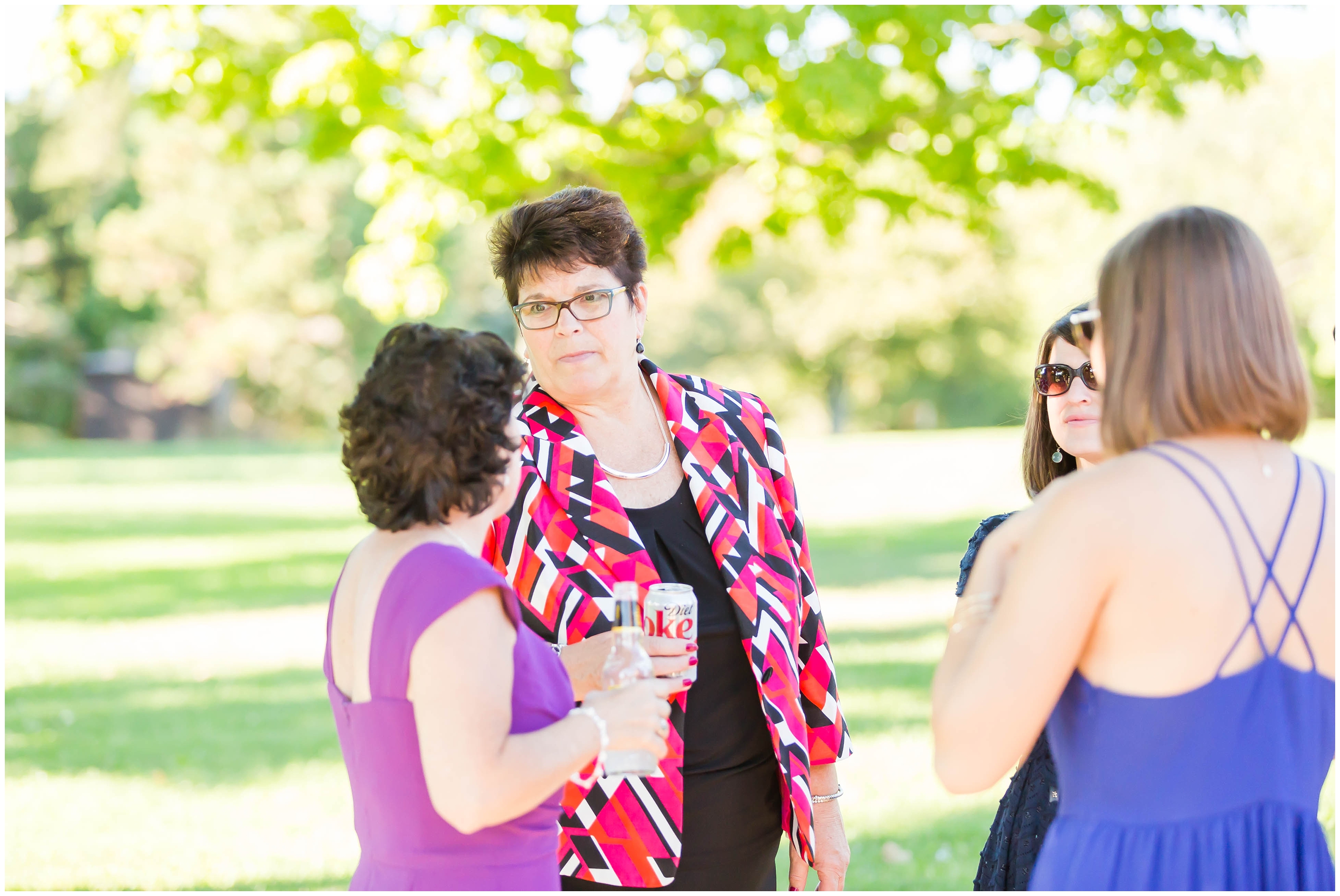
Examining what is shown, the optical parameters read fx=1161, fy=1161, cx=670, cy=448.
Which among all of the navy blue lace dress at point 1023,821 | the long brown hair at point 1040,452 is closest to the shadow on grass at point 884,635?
the long brown hair at point 1040,452

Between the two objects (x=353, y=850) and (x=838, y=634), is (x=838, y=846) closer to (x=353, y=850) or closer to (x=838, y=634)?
(x=353, y=850)

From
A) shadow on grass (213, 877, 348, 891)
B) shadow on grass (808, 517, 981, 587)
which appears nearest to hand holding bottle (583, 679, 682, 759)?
shadow on grass (213, 877, 348, 891)

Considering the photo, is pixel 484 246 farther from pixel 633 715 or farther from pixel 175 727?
pixel 633 715

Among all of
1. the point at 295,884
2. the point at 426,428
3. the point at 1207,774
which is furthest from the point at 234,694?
the point at 1207,774

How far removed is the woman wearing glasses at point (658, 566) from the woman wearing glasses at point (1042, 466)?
0.41 metres

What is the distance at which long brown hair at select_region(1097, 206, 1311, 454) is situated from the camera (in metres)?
1.83

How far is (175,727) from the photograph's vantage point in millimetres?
7859

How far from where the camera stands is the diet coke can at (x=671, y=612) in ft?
7.70

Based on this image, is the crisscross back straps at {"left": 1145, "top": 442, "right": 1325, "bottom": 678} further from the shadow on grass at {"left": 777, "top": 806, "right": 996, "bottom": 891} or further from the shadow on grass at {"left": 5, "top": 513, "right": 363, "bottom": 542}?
the shadow on grass at {"left": 5, "top": 513, "right": 363, "bottom": 542}

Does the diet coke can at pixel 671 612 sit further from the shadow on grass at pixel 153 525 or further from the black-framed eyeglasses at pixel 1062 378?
the shadow on grass at pixel 153 525

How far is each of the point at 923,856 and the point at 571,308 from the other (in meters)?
3.49

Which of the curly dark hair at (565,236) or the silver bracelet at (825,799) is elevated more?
the curly dark hair at (565,236)

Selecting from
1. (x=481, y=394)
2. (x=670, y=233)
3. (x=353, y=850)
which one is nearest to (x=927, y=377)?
(x=670, y=233)

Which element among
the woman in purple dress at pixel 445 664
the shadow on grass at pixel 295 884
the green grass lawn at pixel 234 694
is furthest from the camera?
the green grass lawn at pixel 234 694
